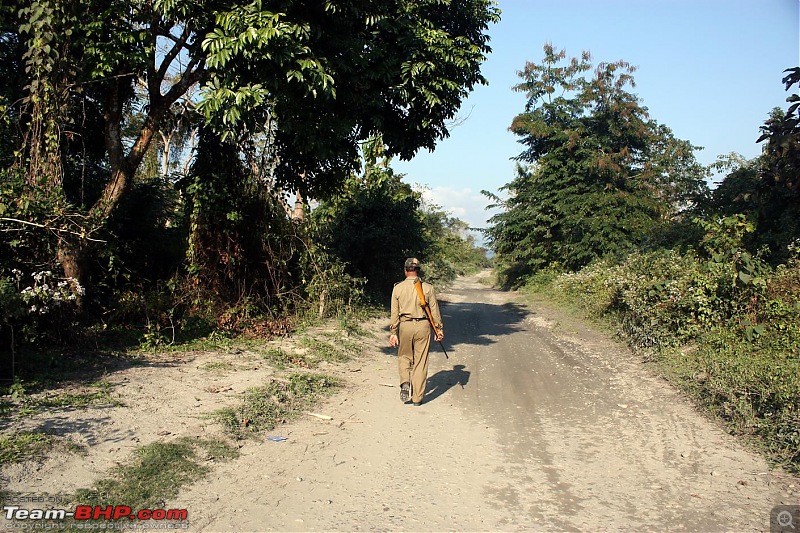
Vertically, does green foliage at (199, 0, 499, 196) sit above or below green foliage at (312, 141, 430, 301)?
above

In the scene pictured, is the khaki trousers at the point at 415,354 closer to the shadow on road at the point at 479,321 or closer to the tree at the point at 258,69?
the tree at the point at 258,69

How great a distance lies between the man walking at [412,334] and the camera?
7.32 meters

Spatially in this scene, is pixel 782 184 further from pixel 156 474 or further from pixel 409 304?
pixel 156 474

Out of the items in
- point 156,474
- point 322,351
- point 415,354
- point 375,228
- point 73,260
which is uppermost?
point 375,228

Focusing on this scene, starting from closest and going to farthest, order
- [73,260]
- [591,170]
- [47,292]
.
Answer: [47,292]
[73,260]
[591,170]

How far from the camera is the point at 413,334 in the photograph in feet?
24.3

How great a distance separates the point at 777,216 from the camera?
12125 millimetres

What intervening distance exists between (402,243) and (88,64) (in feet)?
38.1

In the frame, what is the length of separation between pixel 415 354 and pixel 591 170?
22001 mm

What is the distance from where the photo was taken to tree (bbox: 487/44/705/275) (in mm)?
25984

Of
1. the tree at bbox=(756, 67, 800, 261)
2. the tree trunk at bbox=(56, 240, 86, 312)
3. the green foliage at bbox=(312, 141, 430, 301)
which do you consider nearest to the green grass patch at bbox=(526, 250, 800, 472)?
the tree at bbox=(756, 67, 800, 261)

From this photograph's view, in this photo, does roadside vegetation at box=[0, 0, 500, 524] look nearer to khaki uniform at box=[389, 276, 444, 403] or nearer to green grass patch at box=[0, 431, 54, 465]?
green grass patch at box=[0, 431, 54, 465]

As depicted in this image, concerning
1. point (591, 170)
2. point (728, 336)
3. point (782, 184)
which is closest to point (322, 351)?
point (728, 336)

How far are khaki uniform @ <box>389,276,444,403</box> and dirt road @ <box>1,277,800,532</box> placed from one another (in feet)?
1.23
